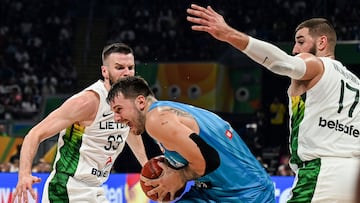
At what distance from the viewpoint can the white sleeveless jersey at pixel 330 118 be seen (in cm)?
516

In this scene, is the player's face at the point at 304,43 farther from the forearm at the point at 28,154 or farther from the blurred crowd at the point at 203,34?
the blurred crowd at the point at 203,34

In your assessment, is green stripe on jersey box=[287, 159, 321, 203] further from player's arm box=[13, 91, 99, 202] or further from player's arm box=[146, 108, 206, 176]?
player's arm box=[13, 91, 99, 202]

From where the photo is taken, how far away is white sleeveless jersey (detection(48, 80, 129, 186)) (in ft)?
21.0

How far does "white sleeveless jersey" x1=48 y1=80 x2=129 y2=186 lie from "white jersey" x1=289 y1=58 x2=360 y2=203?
1.84 metres

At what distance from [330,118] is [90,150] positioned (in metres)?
2.15

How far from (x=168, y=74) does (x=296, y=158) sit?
1691cm

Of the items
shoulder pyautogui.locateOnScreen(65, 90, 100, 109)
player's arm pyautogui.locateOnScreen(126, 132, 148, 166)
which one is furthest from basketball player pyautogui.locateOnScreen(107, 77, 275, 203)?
player's arm pyautogui.locateOnScreen(126, 132, 148, 166)

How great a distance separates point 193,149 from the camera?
4.32m

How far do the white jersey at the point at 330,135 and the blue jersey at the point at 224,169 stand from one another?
66cm

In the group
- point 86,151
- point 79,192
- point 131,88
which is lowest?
point 79,192

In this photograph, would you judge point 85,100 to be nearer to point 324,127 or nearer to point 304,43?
point 304,43

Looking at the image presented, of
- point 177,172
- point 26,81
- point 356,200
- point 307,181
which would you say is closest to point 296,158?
point 307,181

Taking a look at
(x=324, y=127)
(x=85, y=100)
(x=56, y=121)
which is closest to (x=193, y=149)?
(x=324, y=127)

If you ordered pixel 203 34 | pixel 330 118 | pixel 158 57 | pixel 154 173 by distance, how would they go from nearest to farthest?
pixel 154 173
pixel 330 118
pixel 203 34
pixel 158 57
